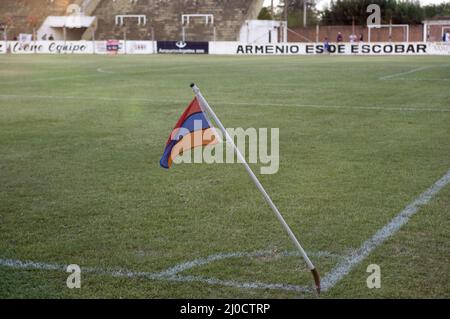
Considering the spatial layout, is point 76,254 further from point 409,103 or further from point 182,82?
point 182,82

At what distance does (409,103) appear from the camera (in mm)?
15133

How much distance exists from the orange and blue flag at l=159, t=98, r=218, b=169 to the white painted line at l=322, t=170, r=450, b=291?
4.29 ft

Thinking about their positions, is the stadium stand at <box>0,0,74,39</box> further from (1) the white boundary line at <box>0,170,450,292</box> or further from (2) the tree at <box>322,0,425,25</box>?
(1) the white boundary line at <box>0,170,450,292</box>

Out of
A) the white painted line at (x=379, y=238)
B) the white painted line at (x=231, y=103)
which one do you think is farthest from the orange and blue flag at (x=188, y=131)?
the white painted line at (x=231, y=103)

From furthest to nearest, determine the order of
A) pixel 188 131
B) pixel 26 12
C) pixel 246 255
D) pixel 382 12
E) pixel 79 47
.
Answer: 1. pixel 26 12
2. pixel 382 12
3. pixel 79 47
4. pixel 246 255
5. pixel 188 131

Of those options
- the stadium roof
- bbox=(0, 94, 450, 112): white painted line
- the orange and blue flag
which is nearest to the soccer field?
bbox=(0, 94, 450, 112): white painted line

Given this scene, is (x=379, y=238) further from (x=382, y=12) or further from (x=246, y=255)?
(x=382, y=12)

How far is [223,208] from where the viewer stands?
6.53m

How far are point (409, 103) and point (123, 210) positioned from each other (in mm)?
10185

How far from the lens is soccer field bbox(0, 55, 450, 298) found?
4.68 m

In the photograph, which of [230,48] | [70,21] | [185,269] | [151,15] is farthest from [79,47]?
[185,269]

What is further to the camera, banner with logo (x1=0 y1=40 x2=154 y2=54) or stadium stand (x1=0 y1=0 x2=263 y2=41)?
stadium stand (x1=0 y1=0 x2=263 y2=41)

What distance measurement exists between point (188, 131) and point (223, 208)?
215cm
